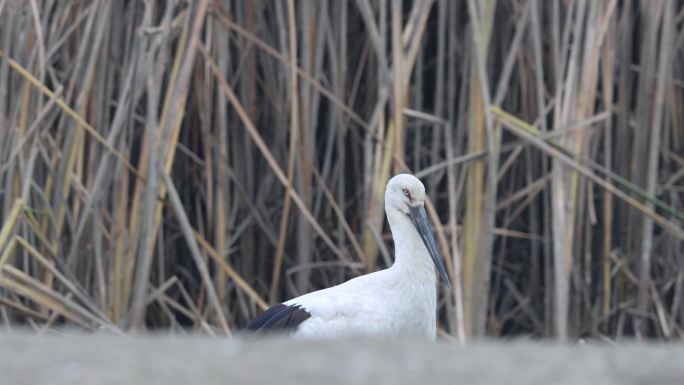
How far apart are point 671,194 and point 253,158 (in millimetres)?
1532

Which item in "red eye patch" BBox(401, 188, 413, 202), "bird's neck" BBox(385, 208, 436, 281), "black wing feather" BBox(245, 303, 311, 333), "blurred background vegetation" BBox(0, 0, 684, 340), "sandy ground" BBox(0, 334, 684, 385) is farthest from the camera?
"blurred background vegetation" BBox(0, 0, 684, 340)

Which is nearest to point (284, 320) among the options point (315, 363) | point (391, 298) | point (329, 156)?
point (391, 298)

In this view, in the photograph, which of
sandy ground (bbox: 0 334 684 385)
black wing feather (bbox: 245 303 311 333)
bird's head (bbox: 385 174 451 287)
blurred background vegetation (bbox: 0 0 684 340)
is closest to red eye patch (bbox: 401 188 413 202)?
bird's head (bbox: 385 174 451 287)

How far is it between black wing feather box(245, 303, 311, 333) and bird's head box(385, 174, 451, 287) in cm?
58

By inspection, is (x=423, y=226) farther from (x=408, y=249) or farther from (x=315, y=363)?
(x=315, y=363)

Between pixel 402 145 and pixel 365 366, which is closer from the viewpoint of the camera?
pixel 365 366

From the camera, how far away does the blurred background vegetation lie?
451 centimetres

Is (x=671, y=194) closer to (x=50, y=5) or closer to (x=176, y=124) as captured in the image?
(x=176, y=124)

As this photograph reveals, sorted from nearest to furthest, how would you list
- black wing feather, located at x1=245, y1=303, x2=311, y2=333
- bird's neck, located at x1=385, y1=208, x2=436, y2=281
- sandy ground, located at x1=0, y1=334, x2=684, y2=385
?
sandy ground, located at x1=0, y1=334, x2=684, y2=385
black wing feather, located at x1=245, y1=303, x2=311, y2=333
bird's neck, located at x1=385, y1=208, x2=436, y2=281

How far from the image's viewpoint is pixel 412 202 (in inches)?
169

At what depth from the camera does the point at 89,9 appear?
4.62m

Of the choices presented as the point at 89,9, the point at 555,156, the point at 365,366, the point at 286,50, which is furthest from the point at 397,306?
the point at 365,366

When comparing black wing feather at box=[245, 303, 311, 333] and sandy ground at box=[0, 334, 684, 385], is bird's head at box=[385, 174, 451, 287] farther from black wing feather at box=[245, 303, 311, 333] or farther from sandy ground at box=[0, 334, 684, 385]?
sandy ground at box=[0, 334, 684, 385]

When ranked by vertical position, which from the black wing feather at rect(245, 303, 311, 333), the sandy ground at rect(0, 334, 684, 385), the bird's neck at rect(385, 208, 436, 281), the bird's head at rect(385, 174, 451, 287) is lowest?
the black wing feather at rect(245, 303, 311, 333)
